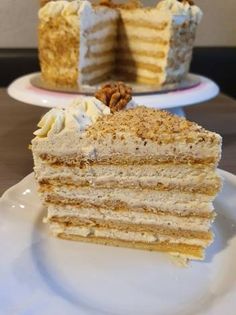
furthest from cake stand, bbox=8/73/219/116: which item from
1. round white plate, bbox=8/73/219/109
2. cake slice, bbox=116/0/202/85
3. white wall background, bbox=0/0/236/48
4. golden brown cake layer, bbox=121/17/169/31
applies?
white wall background, bbox=0/0/236/48

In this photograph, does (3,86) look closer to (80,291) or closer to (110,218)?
(110,218)

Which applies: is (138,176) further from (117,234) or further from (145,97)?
(145,97)

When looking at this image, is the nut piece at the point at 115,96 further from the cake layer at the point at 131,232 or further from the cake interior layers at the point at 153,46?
the cake interior layers at the point at 153,46

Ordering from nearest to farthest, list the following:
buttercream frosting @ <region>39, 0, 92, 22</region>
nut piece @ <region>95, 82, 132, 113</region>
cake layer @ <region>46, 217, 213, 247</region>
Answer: cake layer @ <region>46, 217, 213, 247</region>
nut piece @ <region>95, 82, 132, 113</region>
buttercream frosting @ <region>39, 0, 92, 22</region>

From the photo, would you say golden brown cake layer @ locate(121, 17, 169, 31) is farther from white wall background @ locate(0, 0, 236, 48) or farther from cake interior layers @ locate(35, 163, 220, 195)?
cake interior layers @ locate(35, 163, 220, 195)

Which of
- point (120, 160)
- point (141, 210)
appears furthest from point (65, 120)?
point (141, 210)

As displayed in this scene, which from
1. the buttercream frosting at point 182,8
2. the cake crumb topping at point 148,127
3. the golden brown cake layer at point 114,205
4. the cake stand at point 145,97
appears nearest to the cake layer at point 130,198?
the golden brown cake layer at point 114,205
